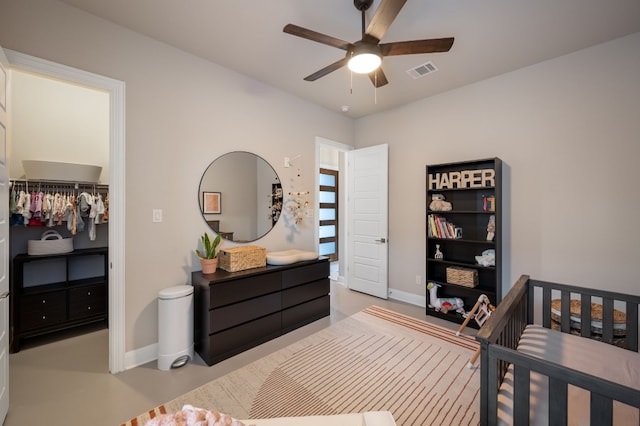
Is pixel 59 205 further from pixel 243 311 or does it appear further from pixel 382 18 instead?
pixel 382 18

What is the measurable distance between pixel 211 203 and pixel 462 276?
9.82 ft

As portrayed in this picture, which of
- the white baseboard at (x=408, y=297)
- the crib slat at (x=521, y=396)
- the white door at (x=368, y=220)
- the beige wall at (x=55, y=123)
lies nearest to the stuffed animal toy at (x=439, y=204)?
the white door at (x=368, y=220)

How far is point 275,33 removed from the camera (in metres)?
2.35

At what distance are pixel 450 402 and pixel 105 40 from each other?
3.89 m

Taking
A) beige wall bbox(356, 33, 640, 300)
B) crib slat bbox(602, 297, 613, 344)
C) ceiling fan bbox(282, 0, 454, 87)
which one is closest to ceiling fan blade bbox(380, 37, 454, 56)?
ceiling fan bbox(282, 0, 454, 87)

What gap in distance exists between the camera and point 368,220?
4.27 metres

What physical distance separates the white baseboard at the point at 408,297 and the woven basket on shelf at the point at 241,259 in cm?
218

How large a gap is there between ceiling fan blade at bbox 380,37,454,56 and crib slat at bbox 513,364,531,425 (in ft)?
6.39

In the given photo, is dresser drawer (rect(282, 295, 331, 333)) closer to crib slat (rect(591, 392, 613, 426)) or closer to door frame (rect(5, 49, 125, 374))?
door frame (rect(5, 49, 125, 374))

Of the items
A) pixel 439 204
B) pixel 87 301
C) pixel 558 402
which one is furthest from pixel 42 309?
pixel 439 204

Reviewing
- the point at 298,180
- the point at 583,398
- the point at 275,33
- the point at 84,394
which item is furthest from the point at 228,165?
the point at 583,398

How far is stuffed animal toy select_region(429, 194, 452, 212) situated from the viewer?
3334 mm

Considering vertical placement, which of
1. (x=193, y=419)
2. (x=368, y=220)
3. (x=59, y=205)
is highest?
(x=59, y=205)

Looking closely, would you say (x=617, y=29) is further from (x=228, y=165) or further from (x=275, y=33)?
(x=228, y=165)
